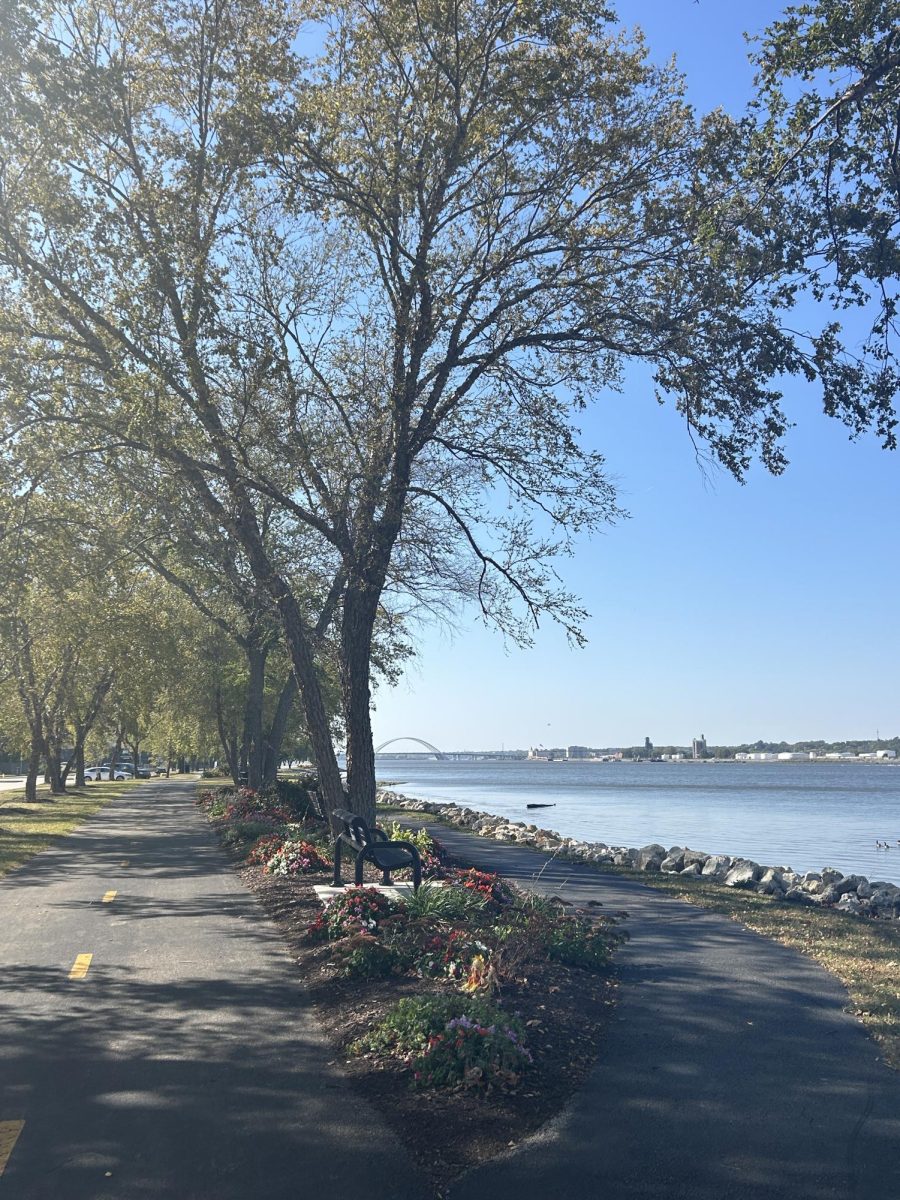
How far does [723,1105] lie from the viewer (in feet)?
18.4

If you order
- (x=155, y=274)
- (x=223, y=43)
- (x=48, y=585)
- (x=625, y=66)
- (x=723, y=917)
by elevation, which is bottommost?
(x=723, y=917)

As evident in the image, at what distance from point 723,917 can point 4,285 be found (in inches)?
491

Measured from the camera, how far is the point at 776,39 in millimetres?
8203

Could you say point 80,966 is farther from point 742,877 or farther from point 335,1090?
point 742,877

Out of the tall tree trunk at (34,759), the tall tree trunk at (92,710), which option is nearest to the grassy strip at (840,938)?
the tall tree trunk at (34,759)

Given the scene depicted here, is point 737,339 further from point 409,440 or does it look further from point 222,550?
point 222,550

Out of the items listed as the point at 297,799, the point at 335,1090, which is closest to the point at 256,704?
the point at 297,799

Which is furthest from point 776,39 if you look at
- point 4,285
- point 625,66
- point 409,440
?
point 4,285

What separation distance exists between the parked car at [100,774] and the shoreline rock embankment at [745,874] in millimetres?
50832

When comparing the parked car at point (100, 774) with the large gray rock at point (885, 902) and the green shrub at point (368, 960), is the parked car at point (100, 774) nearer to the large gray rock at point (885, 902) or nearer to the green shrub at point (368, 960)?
the large gray rock at point (885, 902)

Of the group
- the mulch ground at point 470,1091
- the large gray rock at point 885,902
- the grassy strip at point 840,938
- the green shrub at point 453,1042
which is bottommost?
the large gray rock at point 885,902

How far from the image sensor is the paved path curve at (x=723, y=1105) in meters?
4.70

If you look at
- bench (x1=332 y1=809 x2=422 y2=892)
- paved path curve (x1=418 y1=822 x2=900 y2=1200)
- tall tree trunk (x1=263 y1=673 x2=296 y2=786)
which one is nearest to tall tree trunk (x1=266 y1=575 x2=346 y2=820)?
bench (x1=332 y1=809 x2=422 y2=892)

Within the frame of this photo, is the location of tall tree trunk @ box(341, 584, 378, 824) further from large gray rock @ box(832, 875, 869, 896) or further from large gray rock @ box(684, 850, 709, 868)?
large gray rock @ box(684, 850, 709, 868)
